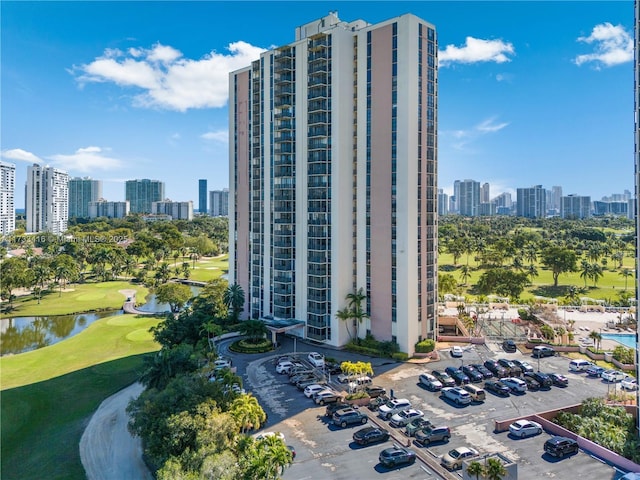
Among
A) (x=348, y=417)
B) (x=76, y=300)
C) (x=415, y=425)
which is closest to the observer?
(x=415, y=425)

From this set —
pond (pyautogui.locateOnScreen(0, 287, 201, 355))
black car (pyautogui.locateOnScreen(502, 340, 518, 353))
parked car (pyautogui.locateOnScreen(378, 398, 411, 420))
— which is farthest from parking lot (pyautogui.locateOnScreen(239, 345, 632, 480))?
pond (pyautogui.locateOnScreen(0, 287, 201, 355))

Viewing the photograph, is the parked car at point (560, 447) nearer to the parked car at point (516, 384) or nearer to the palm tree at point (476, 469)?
the palm tree at point (476, 469)

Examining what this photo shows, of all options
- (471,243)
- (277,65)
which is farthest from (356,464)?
(471,243)

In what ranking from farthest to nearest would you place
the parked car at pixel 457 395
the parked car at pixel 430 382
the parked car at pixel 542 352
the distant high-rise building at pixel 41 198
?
the distant high-rise building at pixel 41 198 → the parked car at pixel 542 352 → the parked car at pixel 430 382 → the parked car at pixel 457 395

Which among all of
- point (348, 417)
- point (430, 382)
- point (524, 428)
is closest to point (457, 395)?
point (430, 382)

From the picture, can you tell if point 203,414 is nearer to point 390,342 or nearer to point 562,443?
point 562,443

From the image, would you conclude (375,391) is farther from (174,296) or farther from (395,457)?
(174,296)

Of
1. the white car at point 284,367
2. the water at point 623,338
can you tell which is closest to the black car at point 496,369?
the white car at point 284,367
